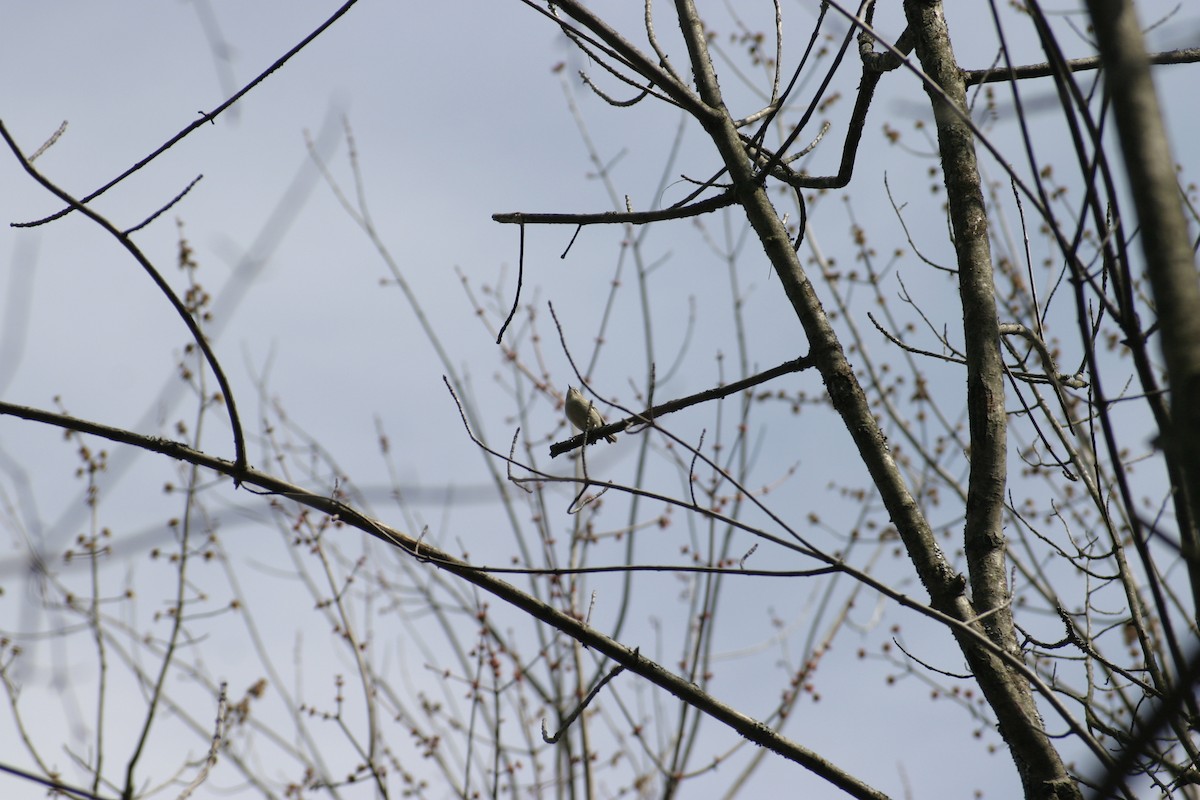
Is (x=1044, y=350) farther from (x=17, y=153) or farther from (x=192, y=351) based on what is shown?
(x=192, y=351)

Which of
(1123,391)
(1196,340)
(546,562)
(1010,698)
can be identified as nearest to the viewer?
(1196,340)

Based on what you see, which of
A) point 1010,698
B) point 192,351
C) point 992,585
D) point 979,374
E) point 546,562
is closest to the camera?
point 1010,698

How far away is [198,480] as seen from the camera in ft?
14.7

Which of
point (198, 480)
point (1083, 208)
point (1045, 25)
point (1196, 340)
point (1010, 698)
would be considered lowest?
point (1196, 340)

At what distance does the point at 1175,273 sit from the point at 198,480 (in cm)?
434

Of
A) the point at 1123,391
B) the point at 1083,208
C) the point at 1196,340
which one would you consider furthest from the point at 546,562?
the point at 1196,340

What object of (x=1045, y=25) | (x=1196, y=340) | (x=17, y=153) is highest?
(x=17, y=153)

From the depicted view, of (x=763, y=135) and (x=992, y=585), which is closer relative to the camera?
(x=992, y=585)

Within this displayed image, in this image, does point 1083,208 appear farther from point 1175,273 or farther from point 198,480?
point 198,480

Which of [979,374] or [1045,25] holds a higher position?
[979,374]

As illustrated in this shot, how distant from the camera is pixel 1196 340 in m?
0.72

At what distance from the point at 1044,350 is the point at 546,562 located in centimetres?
358

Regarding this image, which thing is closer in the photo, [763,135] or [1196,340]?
[1196,340]

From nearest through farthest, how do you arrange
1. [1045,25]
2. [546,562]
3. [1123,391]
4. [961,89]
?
[1045,25] < [961,89] < [1123,391] < [546,562]
